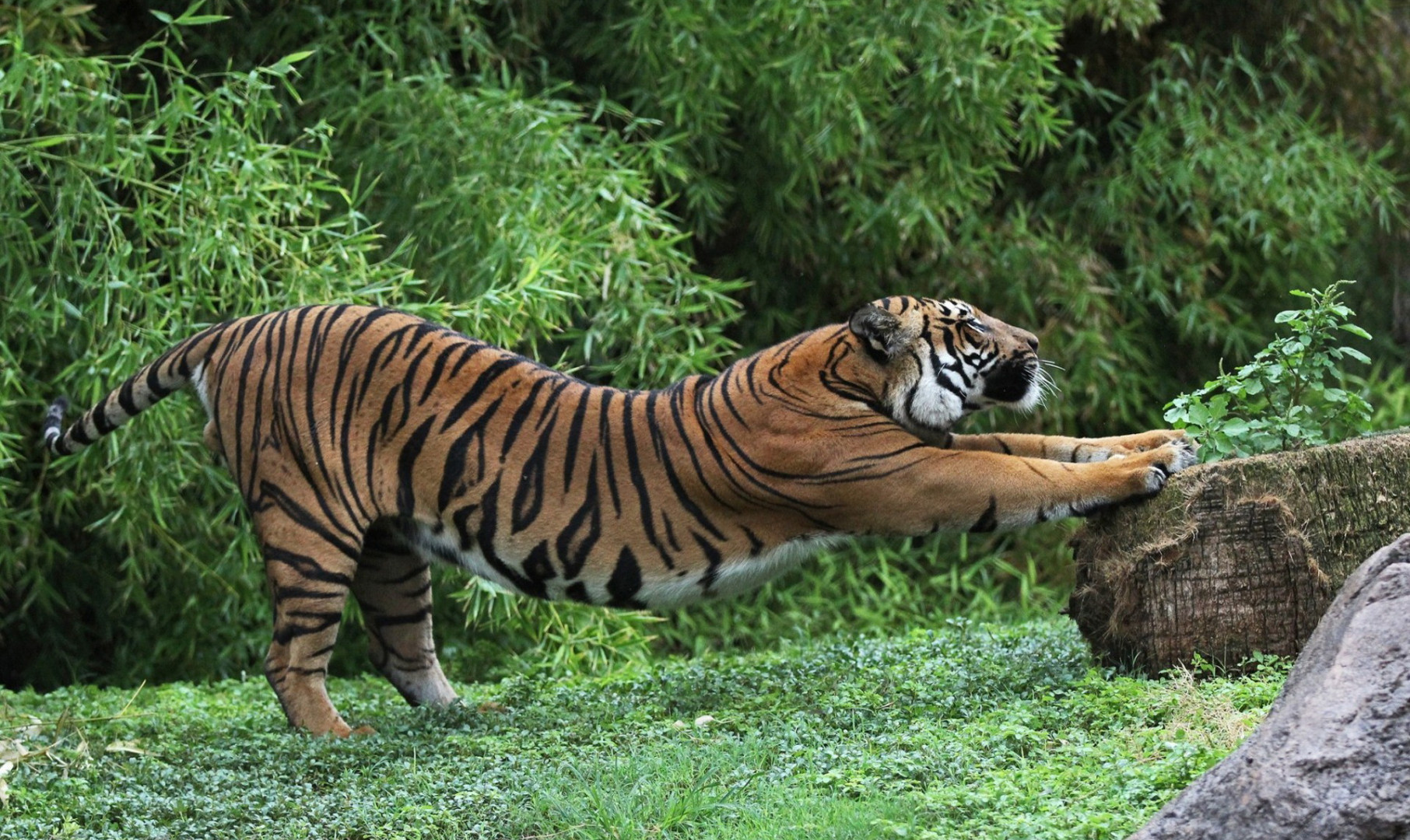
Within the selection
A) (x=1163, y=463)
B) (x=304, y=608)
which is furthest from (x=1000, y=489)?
(x=304, y=608)

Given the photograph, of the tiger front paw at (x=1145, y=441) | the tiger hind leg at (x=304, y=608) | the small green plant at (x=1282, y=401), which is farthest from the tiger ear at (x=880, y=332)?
the tiger hind leg at (x=304, y=608)

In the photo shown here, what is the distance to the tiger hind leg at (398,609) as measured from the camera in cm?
496

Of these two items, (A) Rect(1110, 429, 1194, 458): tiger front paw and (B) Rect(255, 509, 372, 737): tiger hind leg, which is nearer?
(A) Rect(1110, 429, 1194, 458): tiger front paw

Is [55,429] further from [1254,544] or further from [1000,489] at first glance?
[1254,544]

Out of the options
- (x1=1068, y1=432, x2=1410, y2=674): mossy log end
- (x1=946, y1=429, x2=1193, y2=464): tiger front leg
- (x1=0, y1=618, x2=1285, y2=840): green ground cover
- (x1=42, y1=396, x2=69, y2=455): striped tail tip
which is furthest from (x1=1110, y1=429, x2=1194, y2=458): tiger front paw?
(x1=42, y1=396, x2=69, y2=455): striped tail tip

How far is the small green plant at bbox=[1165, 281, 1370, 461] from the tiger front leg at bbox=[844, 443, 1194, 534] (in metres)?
0.12

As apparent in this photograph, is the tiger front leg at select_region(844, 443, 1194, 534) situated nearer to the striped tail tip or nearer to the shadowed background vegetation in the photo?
the shadowed background vegetation

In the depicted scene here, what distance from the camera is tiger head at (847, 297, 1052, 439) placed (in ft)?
14.2

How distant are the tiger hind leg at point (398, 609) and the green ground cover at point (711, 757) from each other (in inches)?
6.0

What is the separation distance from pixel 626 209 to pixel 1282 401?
3035 mm

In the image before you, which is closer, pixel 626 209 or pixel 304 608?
pixel 304 608

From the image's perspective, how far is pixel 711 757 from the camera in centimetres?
356

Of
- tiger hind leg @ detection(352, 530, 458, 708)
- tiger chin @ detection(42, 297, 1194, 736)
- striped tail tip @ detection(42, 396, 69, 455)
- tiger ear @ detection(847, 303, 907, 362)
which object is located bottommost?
tiger hind leg @ detection(352, 530, 458, 708)

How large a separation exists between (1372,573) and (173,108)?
14.5ft
